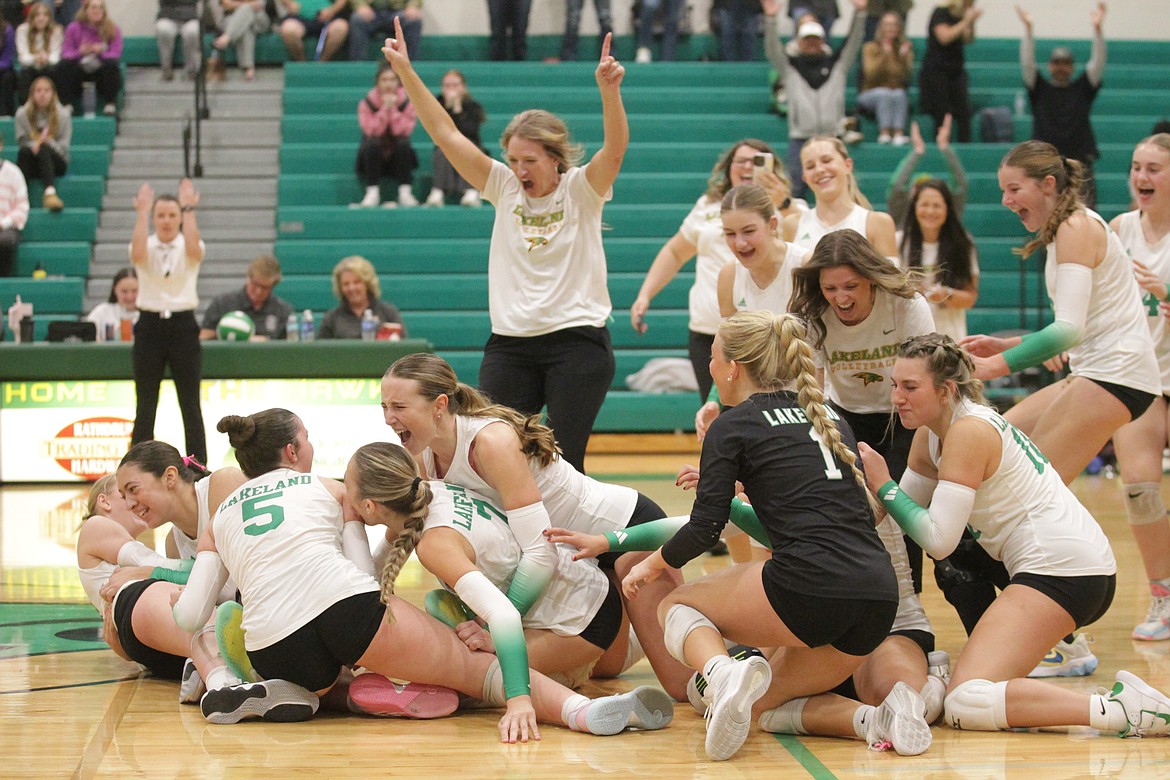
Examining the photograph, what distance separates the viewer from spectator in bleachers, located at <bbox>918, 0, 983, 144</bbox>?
38.5 ft

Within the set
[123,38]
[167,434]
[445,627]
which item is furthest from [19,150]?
[445,627]

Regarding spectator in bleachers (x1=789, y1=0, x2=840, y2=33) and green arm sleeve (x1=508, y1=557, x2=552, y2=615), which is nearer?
green arm sleeve (x1=508, y1=557, x2=552, y2=615)

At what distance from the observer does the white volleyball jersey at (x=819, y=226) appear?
4625mm

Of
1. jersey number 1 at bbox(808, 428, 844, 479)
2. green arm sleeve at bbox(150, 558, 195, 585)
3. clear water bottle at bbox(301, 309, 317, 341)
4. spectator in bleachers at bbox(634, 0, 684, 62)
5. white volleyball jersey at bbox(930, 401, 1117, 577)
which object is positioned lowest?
green arm sleeve at bbox(150, 558, 195, 585)

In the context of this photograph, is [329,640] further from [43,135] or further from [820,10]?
[820,10]

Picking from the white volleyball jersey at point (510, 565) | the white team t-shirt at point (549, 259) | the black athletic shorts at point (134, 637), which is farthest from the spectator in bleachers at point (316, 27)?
the white volleyball jersey at point (510, 565)

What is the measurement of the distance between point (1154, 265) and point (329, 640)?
3172 mm

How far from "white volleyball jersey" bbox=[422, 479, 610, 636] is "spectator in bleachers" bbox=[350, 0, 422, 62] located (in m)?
9.62

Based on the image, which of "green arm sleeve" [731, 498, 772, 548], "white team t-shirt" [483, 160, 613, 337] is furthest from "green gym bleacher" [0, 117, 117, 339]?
"green arm sleeve" [731, 498, 772, 548]

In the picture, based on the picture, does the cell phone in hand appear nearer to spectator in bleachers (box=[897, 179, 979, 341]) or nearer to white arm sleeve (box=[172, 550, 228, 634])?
spectator in bleachers (box=[897, 179, 979, 341])

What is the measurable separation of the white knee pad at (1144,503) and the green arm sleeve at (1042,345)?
719 mm

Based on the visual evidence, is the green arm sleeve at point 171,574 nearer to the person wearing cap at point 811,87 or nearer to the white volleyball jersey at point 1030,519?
the white volleyball jersey at point 1030,519

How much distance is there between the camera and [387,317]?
8.64 m

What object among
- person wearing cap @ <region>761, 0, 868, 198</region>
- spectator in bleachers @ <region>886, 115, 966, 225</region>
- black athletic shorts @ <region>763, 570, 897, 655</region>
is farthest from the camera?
person wearing cap @ <region>761, 0, 868, 198</region>
